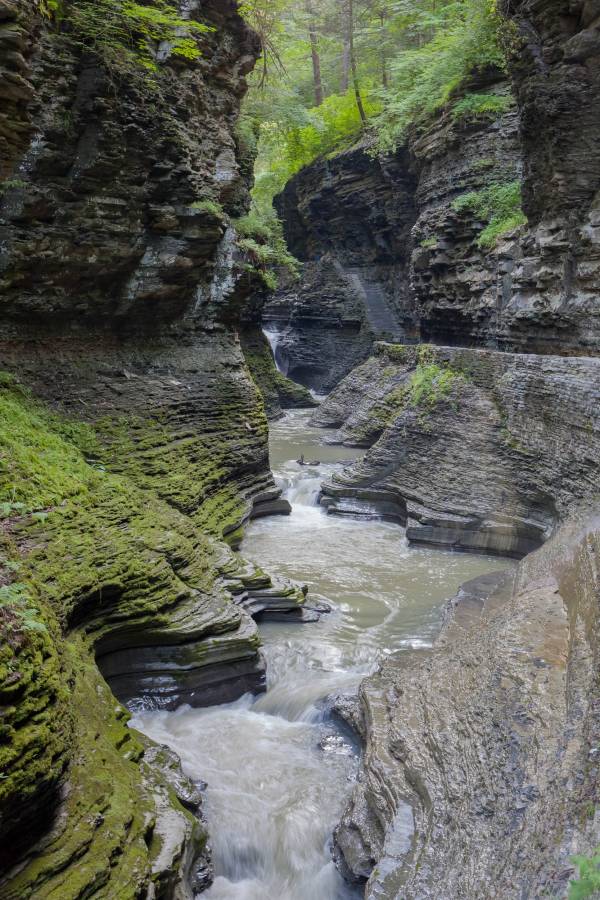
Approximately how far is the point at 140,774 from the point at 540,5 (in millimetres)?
→ 15145

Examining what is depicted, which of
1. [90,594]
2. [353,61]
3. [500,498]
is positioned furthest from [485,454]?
[353,61]

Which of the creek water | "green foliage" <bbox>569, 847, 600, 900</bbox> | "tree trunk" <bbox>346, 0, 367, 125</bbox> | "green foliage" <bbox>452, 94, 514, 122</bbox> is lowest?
the creek water

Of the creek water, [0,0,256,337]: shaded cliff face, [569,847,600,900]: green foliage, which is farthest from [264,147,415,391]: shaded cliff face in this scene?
[569,847,600,900]: green foliage

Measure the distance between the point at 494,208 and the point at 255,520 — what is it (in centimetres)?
1153

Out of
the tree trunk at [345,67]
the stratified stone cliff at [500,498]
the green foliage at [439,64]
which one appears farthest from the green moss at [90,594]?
the tree trunk at [345,67]

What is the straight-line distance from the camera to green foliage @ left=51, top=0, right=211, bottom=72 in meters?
9.58

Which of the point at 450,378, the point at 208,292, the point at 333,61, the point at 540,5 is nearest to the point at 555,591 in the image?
the point at 450,378

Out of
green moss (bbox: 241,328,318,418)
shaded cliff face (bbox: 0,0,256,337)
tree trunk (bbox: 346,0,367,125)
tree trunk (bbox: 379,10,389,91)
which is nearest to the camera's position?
shaded cliff face (bbox: 0,0,256,337)

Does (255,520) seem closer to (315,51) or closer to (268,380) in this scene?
(268,380)

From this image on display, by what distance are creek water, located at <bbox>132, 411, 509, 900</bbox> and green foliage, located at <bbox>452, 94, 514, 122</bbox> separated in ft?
43.2

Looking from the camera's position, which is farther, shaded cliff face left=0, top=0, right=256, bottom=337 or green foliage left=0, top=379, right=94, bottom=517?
shaded cliff face left=0, top=0, right=256, bottom=337

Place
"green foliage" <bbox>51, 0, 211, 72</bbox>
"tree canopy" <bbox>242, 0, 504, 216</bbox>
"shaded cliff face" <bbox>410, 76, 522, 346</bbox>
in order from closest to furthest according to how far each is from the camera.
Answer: "green foliage" <bbox>51, 0, 211, 72</bbox>
"shaded cliff face" <bbox>410, 76, 522, 346</bbox>
"tree canopy" <bbox>242, 0, 504, 216</bbox>

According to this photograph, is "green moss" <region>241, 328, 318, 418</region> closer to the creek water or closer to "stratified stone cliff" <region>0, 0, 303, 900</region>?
"stratified stone cliff" <region>0, 0, 303, 900</region>

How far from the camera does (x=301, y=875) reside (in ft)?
17.4
